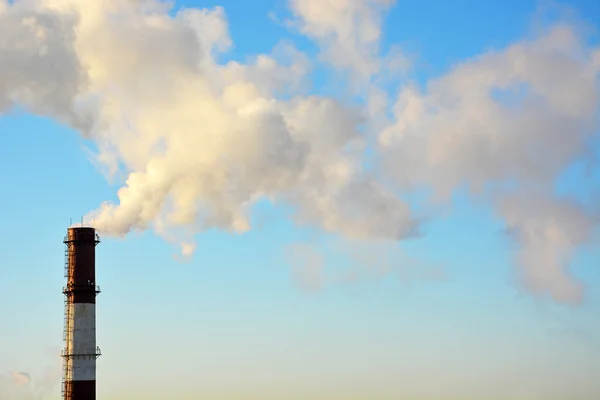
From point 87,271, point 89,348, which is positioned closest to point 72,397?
point 89,348

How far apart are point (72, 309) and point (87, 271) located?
8.25 ft

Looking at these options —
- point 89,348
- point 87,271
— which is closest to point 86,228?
point 87,271

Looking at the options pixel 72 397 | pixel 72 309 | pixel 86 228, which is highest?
pixel 86 228

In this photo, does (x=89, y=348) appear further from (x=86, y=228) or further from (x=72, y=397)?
(x=86, y=228)

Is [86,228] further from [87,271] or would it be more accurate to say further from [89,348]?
[89,348]

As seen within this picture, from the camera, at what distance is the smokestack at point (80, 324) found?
64.8 m

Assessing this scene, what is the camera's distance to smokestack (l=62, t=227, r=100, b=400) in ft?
212

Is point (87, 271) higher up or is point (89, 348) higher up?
point (87, 271)

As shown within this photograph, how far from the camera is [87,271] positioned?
65438mm

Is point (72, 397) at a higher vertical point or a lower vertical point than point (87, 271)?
lower

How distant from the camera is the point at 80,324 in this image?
65062mm

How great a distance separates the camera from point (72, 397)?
64188mm

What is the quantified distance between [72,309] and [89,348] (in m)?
2.66

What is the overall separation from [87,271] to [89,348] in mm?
4793
